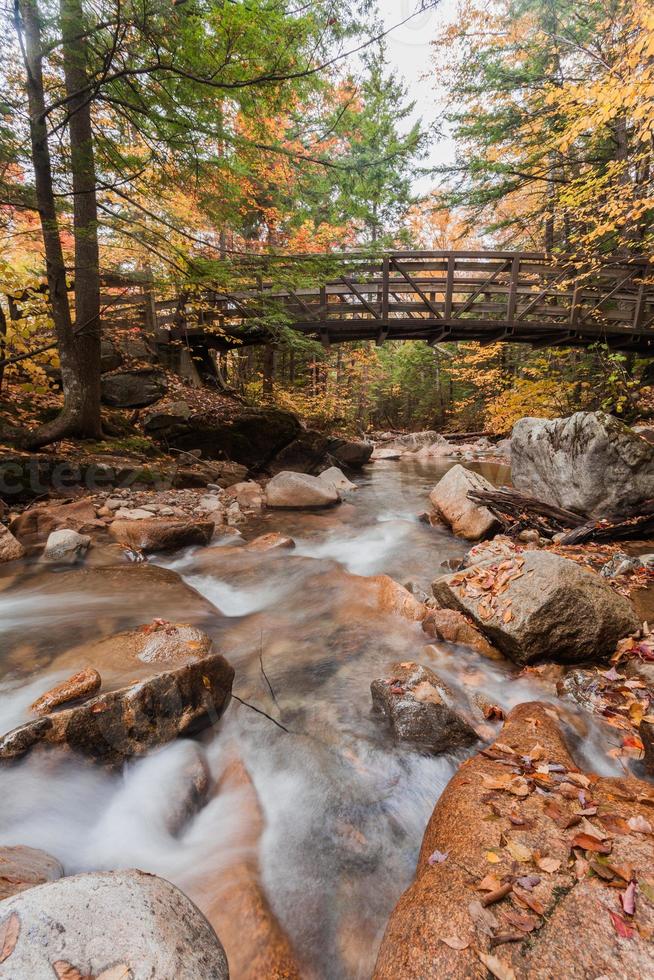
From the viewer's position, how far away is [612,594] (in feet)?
11.7

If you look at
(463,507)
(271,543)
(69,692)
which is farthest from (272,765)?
(463,507)

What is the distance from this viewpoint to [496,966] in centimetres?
136

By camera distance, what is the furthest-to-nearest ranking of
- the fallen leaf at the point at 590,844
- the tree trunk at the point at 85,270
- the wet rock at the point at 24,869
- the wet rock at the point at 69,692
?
the tree trunk at the point at 85,270 < the wet rock at the point at 69,692 < the fallen leaf at the point at 590,844 < the wet rock at the point at 24,869

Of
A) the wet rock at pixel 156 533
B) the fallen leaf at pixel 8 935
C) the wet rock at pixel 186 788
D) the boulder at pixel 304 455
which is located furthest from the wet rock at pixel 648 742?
the boulder at pixel 304 455

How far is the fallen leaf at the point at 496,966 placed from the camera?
133cm

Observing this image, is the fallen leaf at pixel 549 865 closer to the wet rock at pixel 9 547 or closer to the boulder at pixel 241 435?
the wet rock at pixel 9 547

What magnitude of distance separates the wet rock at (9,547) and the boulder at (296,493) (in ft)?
14.3

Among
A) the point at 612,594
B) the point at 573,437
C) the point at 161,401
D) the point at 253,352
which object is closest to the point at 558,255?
the point at 573,437

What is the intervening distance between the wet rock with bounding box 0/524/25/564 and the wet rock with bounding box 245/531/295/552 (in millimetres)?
2915

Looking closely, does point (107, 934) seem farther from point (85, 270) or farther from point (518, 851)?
point (85, 270)

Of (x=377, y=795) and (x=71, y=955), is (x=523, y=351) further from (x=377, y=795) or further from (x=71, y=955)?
(x=71, y=955)

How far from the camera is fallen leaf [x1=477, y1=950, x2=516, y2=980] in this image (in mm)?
1329

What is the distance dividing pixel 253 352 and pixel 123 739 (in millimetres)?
18788

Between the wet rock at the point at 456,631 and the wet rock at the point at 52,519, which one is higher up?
the wet rock at the point at 52,519
